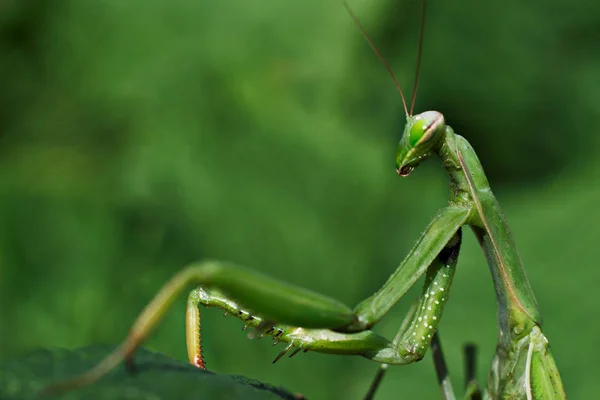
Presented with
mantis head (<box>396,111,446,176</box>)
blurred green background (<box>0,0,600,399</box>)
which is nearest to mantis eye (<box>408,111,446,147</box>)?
mantis head (<box>396,111,446,176</box>)

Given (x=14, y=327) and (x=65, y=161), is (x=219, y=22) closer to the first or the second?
(x=65, y=161)

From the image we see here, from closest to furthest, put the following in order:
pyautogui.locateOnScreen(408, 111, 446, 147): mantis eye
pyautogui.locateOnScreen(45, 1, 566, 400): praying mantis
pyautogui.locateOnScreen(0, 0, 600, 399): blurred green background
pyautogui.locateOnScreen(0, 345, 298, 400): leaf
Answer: pyautogui.locateOnScreen(0, 345, 298, 400): leaf, pyautogui.locateOnScreen(45, 1, 566, 400): praying mantis, pyautogui.locateOnScreen(408, 111, 446, 147): mantis eye, pyautogui.locateOnScreen(0, 0, 600, 399): blurred green background

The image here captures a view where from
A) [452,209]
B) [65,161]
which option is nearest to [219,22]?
[65,161]

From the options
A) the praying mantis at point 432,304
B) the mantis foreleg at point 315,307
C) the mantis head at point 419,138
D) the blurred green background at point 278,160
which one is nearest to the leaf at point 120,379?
the mantis foreleg at point 315,307

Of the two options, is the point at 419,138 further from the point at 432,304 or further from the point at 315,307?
the point at 315,307

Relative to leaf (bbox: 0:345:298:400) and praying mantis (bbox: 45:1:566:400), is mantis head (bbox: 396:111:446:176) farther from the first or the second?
leaf (bbox: 0:345:298:400)

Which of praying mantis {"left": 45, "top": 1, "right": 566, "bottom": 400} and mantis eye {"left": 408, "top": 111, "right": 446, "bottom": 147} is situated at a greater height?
mantis eye {"left": 408, "top": 111, "right": 446, "bottom": 147}

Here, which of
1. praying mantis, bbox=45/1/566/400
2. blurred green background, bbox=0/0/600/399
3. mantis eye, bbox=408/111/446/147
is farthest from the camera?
blurred green background, bbox=0/0/600/399

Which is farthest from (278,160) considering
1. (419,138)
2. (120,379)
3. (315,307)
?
(120,379)

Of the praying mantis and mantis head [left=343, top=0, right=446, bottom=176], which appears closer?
the praying mantis
